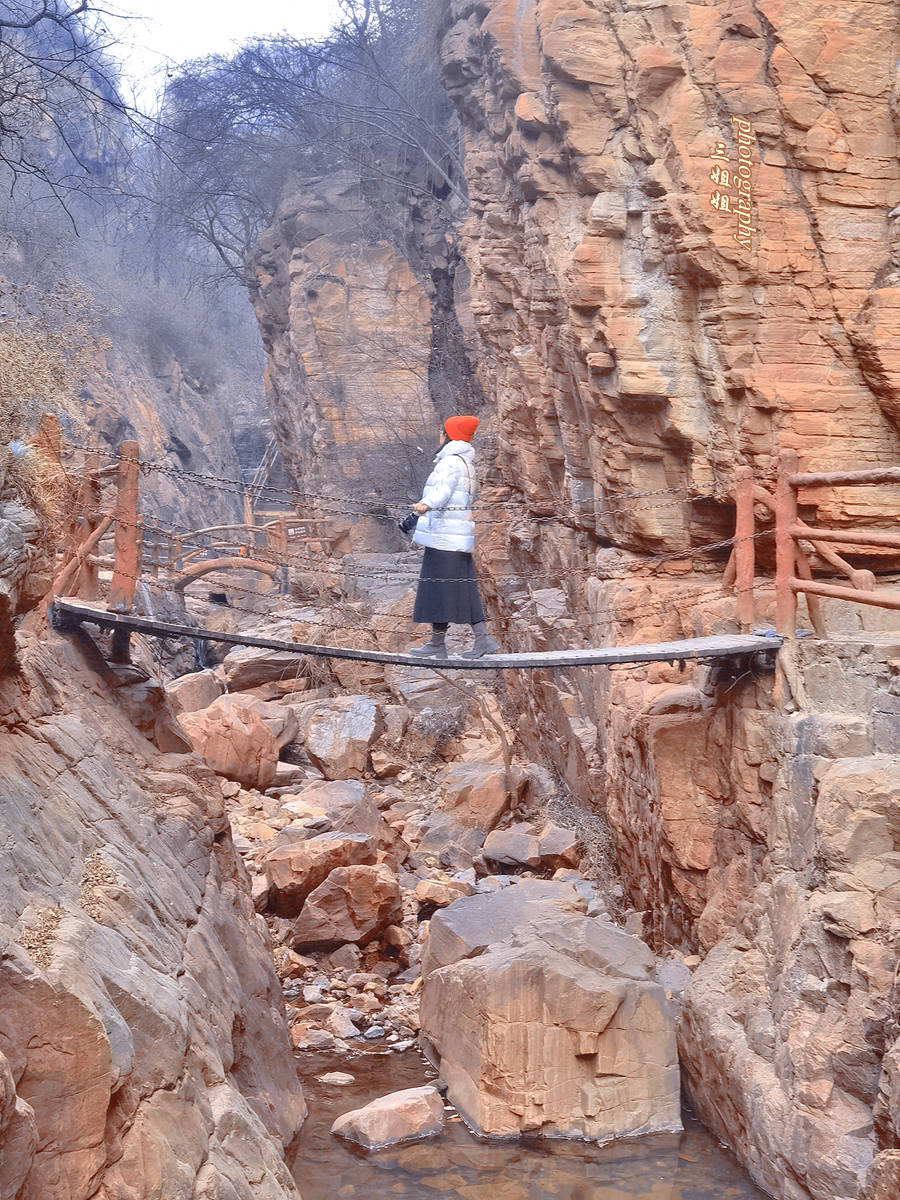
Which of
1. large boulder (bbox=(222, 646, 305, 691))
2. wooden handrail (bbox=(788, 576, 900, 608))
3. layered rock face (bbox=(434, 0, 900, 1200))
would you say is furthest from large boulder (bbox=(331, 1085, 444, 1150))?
large boulder (bbox=(222, 646, 305, 691))

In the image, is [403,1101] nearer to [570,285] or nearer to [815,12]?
[570,285]

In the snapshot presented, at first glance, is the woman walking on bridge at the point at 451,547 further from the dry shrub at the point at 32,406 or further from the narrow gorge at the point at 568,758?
the dry shrub at the point at 32,406

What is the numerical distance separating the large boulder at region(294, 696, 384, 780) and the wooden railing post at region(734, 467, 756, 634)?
7.21 meters

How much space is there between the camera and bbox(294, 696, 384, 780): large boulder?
13969 mm

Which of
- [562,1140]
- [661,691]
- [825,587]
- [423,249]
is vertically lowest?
[562,1140]

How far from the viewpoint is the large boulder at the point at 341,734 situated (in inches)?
550

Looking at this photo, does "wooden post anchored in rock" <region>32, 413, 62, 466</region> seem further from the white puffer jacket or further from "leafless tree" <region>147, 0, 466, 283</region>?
"leafless tree" <region>147, 0, 466, 283</region>

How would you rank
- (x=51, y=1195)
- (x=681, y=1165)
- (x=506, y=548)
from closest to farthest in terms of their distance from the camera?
(x=51, y=1195), (x=681, y=1165), (x=506, y=548)

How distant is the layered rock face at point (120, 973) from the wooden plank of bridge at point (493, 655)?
0.97 feet

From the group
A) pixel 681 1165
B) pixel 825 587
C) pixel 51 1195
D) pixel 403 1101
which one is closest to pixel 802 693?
pixel 825 587

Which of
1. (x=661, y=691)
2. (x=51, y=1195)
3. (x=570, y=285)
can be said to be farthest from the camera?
(x=570, y=285)

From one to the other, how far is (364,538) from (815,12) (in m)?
14.0

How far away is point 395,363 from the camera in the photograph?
21.6 m

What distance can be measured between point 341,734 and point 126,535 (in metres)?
7.29
